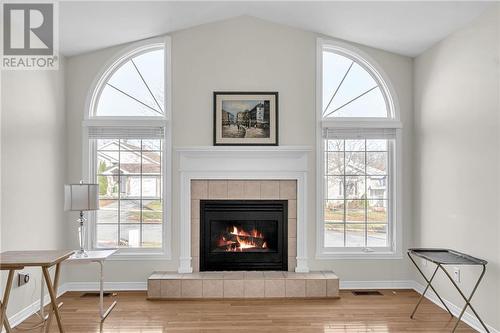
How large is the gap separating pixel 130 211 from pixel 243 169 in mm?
1423

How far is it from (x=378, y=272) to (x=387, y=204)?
0.81 metres

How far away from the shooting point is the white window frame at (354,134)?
5.21 meters

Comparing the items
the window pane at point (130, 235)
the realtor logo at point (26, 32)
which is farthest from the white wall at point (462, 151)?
the realtor logo at point (26, 32)

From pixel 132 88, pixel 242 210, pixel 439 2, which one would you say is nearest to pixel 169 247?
pixel 242 210

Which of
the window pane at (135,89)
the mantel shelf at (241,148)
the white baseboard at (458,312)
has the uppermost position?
the window pane at (135,89)

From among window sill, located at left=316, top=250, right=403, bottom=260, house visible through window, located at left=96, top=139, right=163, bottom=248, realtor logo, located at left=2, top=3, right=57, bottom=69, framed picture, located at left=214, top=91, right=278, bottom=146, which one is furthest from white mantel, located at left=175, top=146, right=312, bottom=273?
realtor logo, located at left=2, top=3, right=57, bottom=69

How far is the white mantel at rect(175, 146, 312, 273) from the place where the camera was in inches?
202

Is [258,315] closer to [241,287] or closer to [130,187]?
[241,287]

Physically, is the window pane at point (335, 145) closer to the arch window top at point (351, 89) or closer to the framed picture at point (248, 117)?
the arch window top at point (351, 89)

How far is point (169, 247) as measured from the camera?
5160 millimetres

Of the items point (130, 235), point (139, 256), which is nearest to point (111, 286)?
point (139, 256)

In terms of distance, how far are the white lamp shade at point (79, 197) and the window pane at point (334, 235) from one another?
8.71ft

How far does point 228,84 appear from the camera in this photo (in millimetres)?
5191

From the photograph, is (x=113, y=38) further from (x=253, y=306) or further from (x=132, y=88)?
(x=253, y=306)
